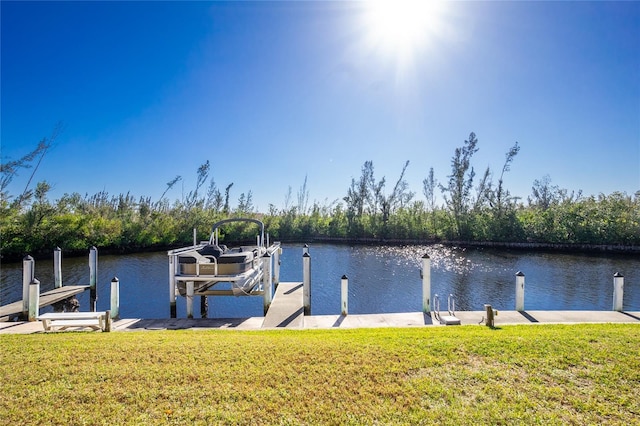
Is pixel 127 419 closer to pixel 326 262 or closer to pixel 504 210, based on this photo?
pixel 326 262

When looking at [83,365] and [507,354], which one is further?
[507,354]

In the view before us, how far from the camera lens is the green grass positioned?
2953 millimetres

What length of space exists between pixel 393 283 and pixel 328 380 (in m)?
10.5

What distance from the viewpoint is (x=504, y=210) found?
3247 cm

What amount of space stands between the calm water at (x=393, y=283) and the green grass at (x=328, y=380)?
5.24 metres

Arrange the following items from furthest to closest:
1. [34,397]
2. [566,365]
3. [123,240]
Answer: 1. [123,240]
2. [566,365]
3. [34,397]

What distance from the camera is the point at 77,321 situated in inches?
234

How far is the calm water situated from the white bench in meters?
3.27

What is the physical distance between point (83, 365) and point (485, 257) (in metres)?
22.6

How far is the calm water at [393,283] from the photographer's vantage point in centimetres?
1029

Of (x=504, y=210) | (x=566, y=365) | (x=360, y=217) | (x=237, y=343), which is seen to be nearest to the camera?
(x=566, y=365)

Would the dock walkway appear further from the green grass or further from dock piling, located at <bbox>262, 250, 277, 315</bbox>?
the green grass

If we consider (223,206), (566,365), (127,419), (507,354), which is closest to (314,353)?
(127,419)

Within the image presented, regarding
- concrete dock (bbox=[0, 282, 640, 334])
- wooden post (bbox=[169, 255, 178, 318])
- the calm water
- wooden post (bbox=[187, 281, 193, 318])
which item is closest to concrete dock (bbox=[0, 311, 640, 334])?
concrete dock (bbox=[0, 282, 640, 334])
